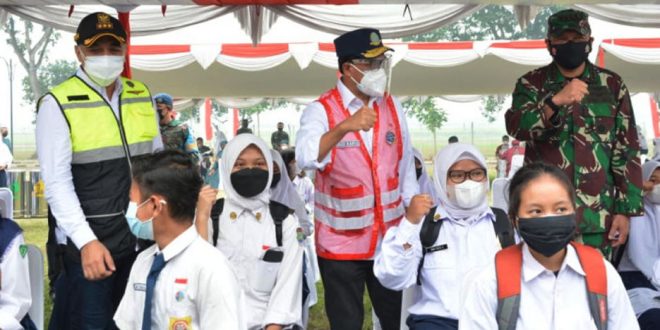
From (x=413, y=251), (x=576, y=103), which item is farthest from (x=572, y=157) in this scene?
(x=413, y=251)

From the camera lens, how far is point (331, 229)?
4066mm

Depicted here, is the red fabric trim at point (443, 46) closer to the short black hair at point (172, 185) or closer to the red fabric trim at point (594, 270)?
the short black hair at point (172, 185)

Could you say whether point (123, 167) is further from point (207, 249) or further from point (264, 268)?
point (207, 249)

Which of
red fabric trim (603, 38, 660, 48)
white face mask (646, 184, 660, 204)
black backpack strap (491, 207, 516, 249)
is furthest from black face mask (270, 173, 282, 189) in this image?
red fabric trim (603, 38, 660, 48)

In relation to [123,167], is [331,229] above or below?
below

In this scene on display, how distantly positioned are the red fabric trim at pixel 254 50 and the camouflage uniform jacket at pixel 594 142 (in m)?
9.18

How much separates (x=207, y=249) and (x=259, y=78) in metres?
12.5

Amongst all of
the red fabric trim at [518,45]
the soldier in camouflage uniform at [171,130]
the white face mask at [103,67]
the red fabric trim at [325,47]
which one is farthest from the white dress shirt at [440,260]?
the red fabric trim at [518,45]

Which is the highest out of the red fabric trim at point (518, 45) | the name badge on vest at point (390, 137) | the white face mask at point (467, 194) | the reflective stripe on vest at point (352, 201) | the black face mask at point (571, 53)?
the red fabric trim at point (518, 45)

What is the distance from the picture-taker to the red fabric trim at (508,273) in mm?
2617

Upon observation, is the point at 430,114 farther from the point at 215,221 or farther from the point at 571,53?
the point at 215,221

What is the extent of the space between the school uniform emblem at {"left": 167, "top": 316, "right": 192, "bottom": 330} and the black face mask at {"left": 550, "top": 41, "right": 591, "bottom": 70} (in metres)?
2.32

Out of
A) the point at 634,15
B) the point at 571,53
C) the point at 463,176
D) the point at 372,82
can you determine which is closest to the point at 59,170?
the point at 372,82

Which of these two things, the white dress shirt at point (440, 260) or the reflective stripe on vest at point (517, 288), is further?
the white dress shirt at point (440, 260)
